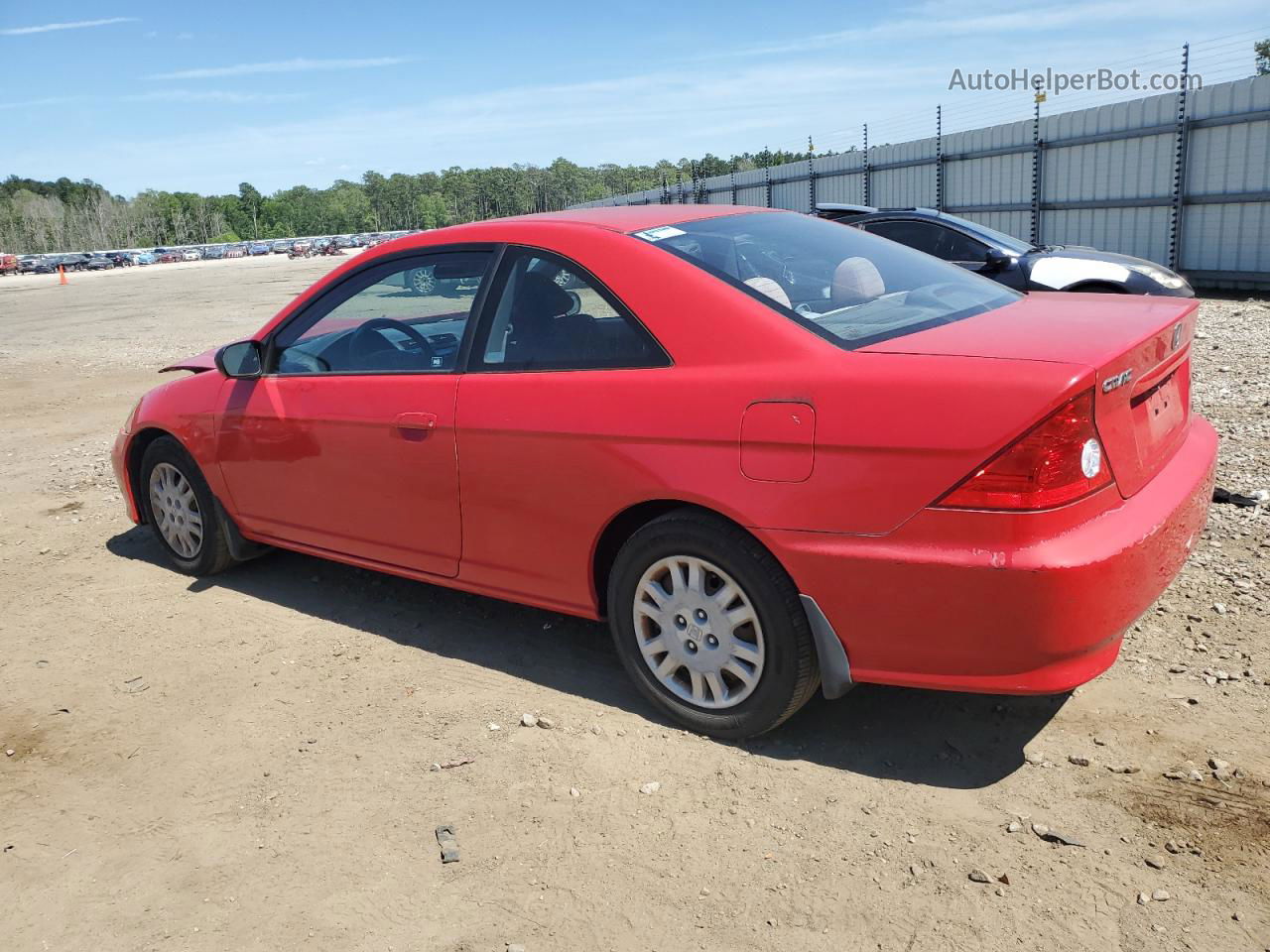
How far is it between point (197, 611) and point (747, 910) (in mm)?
3326

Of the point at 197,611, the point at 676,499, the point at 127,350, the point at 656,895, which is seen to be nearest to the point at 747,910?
the point at 656,895

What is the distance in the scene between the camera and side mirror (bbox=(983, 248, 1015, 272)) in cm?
945

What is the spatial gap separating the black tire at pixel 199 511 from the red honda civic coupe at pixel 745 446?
2.17 ft

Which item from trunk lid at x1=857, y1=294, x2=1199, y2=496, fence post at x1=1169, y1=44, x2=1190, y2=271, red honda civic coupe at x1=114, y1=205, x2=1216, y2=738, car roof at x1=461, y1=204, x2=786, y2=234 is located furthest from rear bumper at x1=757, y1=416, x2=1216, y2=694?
fence post at x1=1169, y1=44, x2=1190, y2=271

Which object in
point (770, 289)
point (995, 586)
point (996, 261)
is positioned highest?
point (770, 289)

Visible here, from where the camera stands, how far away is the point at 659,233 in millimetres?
3621

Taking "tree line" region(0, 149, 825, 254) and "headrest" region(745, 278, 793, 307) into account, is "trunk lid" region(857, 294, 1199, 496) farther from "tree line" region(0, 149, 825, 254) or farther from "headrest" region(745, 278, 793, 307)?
"tree line" region(0, 149, 825, 254)

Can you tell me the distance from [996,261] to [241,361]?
7.11m

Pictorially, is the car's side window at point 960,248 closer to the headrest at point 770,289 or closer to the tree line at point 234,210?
the headrest at point 770,289

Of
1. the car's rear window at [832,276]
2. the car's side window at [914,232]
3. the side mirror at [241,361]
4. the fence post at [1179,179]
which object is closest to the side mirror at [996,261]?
the car's side window at [914,232]

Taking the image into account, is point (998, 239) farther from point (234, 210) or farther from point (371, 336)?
point (234, 210)

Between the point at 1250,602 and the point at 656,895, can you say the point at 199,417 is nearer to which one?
the point at 656,895

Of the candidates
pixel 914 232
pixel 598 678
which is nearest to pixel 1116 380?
pixel 598 678

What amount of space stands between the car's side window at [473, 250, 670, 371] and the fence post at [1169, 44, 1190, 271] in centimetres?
1499
